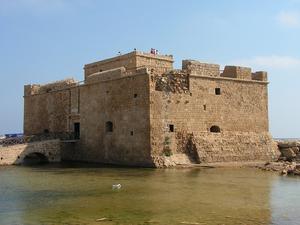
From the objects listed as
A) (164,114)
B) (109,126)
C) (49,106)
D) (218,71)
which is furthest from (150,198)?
(49,106)

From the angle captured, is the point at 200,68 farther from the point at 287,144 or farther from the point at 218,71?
the point at 287,144

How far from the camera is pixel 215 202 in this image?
38.7 ft

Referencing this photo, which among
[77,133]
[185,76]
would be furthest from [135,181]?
[77,133]

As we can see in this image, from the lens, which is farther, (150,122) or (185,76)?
(185,76)

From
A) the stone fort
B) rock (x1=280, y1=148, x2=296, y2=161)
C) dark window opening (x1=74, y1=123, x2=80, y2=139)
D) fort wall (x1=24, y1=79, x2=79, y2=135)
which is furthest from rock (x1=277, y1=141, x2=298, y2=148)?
fort wall (x1=24, y1=79, x2=79, y2=135)

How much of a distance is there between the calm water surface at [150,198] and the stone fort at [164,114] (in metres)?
3.23

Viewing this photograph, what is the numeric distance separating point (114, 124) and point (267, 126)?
944 cm

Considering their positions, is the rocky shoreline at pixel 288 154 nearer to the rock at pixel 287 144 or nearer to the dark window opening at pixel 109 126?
the rock at pixel 287 144

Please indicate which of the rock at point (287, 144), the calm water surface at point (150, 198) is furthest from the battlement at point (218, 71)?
the calm water surface at point (150, 198)

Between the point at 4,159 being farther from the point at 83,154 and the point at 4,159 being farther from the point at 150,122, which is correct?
the point at 150,122

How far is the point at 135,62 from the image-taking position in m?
24.6

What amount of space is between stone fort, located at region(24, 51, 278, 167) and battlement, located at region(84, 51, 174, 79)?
0.18 feet

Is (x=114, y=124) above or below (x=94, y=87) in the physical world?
below

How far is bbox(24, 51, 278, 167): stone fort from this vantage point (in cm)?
2205
